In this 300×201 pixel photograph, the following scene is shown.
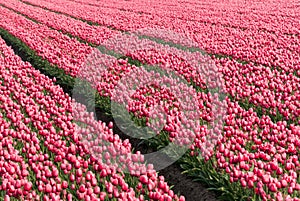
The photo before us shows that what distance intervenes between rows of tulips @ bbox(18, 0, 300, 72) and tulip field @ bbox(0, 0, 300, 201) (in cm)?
6

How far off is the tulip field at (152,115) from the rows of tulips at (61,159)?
22 millimetres

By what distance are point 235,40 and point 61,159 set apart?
10.4m

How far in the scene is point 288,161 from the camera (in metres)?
5.79

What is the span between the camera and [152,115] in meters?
7.73

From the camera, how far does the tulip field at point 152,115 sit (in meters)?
5.38

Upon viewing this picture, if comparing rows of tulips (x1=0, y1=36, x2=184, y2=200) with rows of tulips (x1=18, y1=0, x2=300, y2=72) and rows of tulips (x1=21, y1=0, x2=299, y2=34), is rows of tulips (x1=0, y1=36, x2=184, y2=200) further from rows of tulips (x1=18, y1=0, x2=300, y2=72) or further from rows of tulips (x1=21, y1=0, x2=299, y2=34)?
rows of tulips (x1=21, y1=0, x2=299, y2=34)

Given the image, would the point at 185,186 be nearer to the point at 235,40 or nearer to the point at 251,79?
the point at 251,79

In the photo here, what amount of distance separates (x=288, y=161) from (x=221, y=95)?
3510 millimetres

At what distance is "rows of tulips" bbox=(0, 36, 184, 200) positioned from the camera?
16.6 ft

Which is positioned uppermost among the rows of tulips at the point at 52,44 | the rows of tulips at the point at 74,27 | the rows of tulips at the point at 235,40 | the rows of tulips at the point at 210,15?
the rows of tulips at the point at 210,15

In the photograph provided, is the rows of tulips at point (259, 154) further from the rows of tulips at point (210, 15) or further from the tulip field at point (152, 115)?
the rows of tulips at point (210, 15)

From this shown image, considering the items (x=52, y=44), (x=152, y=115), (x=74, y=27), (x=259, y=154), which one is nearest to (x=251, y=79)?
(x=152, y=115)

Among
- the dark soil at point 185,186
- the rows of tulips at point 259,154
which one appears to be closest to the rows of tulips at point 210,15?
the rows of tulips at point 259,154

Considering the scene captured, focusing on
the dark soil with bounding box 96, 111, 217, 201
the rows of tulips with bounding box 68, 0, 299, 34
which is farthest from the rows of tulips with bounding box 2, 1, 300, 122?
the rows of tulips with bounding box 68, 0, 299, 34
